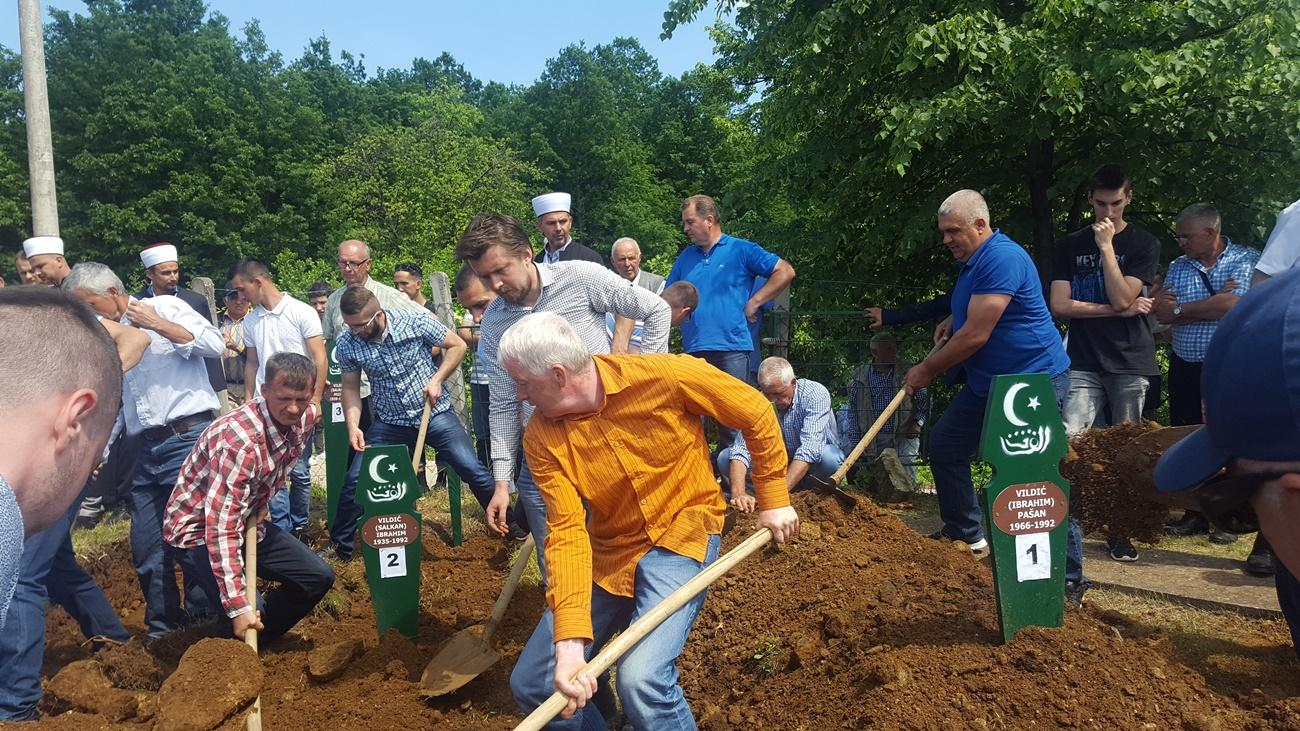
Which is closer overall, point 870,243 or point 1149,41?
point 1149,41

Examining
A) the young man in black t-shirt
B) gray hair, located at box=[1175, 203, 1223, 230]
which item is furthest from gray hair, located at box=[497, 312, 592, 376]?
gray hair, located at box=[1175, 203, 1223, 230]

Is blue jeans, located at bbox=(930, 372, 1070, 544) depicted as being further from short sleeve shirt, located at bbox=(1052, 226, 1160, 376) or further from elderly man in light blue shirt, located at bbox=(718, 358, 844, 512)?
elderly man in light blue shirt, located at bbox=(718, 358, 844, 512)

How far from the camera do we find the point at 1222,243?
18.5ft

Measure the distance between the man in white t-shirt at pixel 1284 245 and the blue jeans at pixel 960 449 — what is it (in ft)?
3.73

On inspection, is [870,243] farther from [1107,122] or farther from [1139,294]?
[1139,294]

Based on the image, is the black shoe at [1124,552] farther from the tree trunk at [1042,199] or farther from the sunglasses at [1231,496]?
the sunglasses at [1231,496]

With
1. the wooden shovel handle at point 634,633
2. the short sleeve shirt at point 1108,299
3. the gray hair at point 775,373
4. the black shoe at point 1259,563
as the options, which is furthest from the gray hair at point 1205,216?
the wooden shovel handle at point 634,633

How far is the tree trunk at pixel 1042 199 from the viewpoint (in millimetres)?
8594

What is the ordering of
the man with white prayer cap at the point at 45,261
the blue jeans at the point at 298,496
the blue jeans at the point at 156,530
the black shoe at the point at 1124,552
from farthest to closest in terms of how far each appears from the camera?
the blue jeans at the point at 298,496 < the man with white prayer cap at the point at 45,261 < the black shoe at the point at 1124,552 < the blue jeans at the point at 156,530

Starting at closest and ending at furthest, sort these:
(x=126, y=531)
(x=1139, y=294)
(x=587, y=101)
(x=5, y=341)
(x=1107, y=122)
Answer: (x=5, y=341) → (x=1139, y=294) → (x=126, y=531) → (x=1107, y=122) → (x=587, y=101)

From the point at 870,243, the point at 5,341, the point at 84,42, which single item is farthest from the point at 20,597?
the point at 84,42

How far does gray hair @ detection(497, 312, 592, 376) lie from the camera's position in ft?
9.81

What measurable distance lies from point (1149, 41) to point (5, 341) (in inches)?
333

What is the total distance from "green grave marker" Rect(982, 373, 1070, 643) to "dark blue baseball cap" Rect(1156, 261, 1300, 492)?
9.07ft
